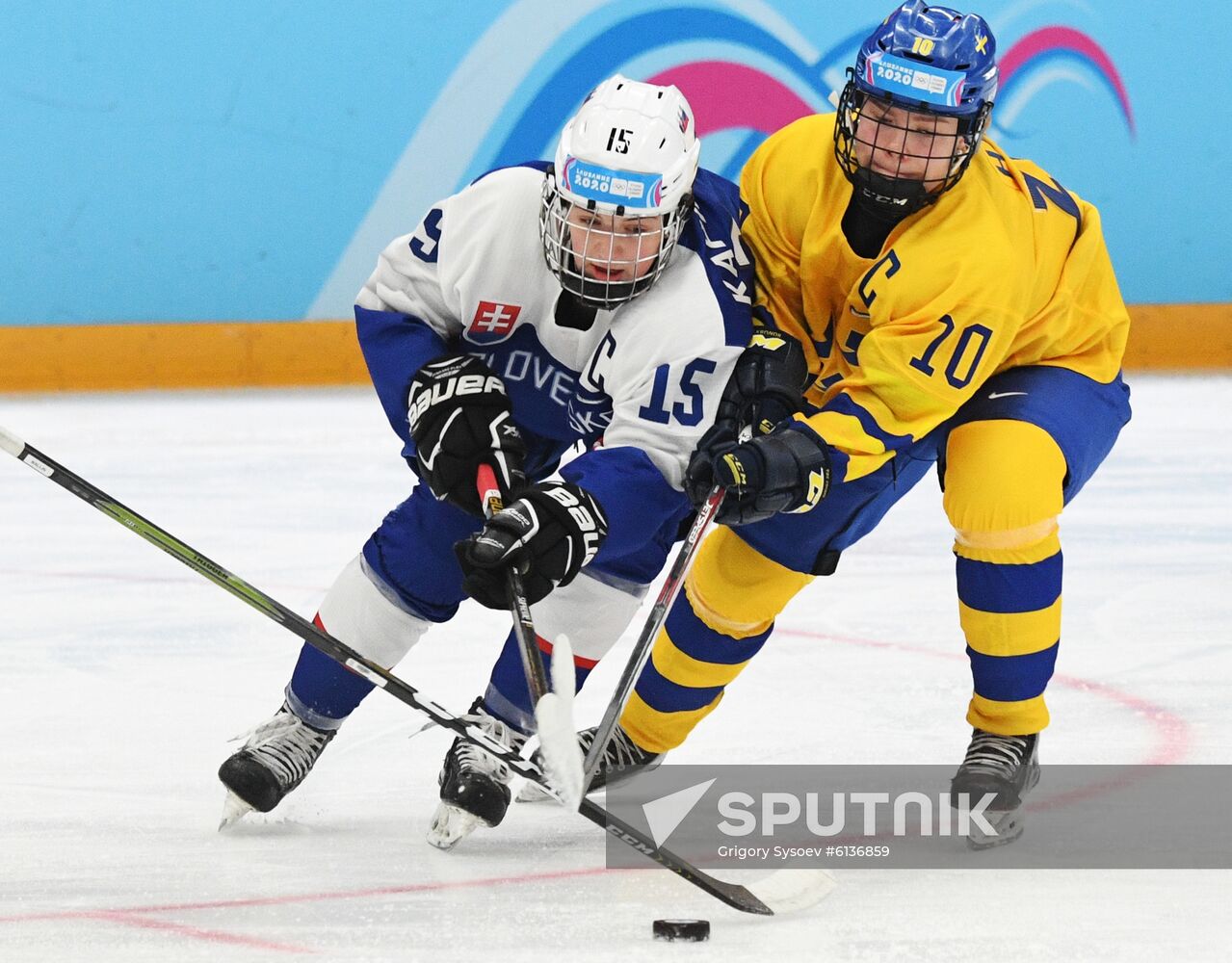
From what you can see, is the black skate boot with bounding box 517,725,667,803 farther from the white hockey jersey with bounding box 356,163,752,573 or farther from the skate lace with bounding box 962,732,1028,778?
the skate lace with bounding box 962,732,1028,778

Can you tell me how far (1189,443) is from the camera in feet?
15.7

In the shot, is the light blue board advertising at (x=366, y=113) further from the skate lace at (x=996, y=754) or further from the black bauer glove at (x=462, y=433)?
the skate lace at (x=996, y=754)

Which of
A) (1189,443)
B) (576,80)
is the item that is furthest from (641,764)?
(576,80)

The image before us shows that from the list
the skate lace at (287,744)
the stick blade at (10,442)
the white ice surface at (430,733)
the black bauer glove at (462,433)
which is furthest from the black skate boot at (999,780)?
the stick blade at (10,442)

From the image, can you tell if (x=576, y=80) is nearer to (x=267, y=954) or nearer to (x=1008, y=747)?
(x=1008, y=747)

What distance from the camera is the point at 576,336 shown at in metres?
1.95

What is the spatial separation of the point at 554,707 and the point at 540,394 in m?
0.54

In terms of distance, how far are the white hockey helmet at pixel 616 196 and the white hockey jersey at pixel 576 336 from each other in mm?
68

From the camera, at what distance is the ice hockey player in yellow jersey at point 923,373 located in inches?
73.2

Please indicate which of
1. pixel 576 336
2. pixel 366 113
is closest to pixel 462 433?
pixel 576 336

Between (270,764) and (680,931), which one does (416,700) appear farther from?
(680,931)

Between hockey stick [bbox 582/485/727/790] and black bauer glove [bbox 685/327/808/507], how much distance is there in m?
A: 0.02

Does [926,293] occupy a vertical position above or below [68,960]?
above

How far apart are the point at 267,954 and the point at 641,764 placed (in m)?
0.76
